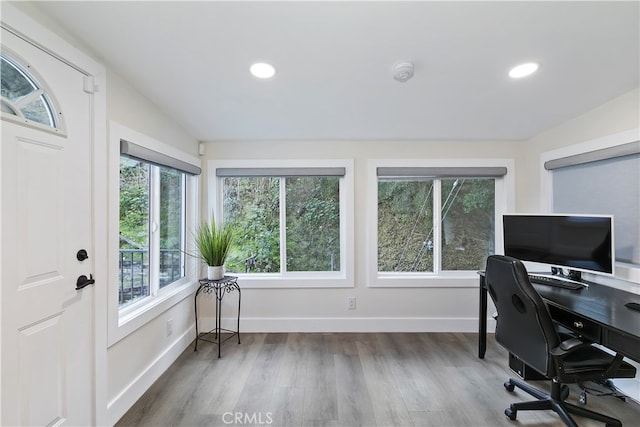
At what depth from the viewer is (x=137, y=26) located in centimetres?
140

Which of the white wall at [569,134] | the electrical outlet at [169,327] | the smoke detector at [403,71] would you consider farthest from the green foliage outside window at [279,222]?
the white wall at [569,134]

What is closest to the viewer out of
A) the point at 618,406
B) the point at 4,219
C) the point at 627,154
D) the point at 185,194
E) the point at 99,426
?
the point at 4,219

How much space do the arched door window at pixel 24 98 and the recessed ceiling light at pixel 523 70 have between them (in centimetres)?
273

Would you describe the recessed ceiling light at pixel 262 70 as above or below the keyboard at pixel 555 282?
above

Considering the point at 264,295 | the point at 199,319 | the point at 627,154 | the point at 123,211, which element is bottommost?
the point at 199,319

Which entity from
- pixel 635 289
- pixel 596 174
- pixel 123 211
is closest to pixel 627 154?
pixel 596 174

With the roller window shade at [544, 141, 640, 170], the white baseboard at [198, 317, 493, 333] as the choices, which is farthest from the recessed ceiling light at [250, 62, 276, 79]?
the roller window shade at [544, 141, 640, 170]

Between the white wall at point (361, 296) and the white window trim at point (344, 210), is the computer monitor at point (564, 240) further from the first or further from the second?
the white window trim at point (344, 210)

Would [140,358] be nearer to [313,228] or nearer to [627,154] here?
[313,228]

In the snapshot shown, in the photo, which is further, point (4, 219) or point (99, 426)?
point (99, 426)

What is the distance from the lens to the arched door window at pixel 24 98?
112cm

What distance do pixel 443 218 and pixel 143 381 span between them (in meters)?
3.16

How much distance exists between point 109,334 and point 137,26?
1795 mm

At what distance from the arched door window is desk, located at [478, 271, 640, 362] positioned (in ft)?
9.85
